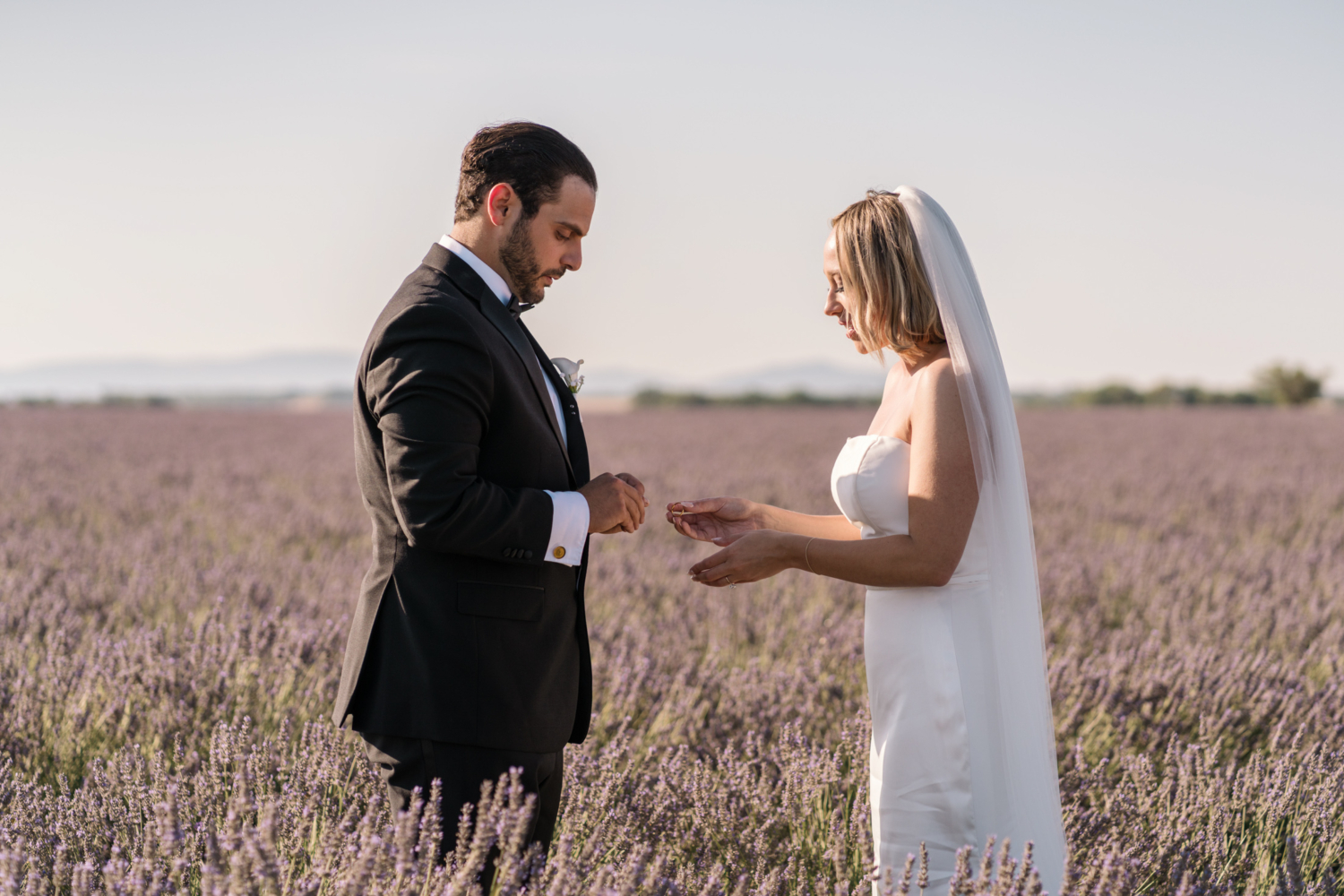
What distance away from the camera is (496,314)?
158 centimetres

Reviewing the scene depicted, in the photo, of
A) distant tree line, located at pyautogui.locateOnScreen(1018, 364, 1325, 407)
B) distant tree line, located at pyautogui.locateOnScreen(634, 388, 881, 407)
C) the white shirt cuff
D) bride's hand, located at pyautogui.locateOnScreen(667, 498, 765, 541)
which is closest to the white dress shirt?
the white shirt cuff

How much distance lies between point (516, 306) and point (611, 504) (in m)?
0.39

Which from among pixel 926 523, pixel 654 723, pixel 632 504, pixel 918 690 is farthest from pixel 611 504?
pixel 654 723

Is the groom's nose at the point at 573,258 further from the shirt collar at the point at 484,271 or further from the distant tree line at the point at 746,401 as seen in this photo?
the distant tree line at the point at 746,401

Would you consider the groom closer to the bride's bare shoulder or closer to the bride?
the bride

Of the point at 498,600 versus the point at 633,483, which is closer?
the point at 498,600

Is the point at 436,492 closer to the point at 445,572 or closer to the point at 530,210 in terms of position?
the point at 445,572

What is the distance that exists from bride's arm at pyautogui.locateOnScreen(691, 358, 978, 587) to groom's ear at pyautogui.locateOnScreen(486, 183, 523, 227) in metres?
0.76

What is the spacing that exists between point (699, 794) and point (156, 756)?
1073mm

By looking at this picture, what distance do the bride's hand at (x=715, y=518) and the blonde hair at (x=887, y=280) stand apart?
1.66ft

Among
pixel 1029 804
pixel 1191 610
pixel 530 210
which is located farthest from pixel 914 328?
pixel 1191 610

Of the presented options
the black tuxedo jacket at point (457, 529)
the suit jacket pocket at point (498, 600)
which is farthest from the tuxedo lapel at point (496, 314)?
the suit jacket pocket at point (498, 600)

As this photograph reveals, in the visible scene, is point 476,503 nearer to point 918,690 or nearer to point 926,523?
point 926,523

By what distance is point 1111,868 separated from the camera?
1.29 m
